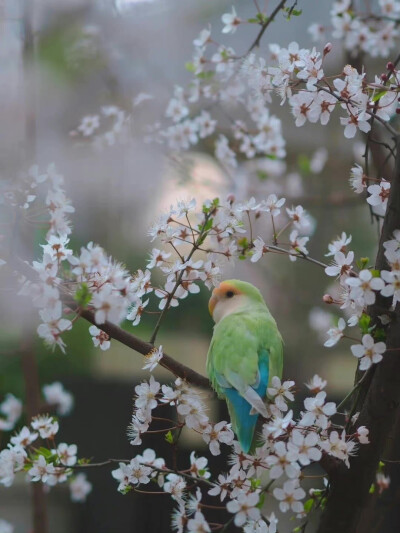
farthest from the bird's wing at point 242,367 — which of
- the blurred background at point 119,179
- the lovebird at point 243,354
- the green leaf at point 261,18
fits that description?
the blurred background at point 119,179

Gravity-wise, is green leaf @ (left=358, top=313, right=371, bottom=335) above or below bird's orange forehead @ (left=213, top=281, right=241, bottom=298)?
below

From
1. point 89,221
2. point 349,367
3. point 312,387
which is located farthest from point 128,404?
point 312,387

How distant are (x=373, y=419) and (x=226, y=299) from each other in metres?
0.20

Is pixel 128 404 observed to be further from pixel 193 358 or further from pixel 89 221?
pixel 89 221

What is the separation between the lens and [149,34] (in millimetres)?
1272

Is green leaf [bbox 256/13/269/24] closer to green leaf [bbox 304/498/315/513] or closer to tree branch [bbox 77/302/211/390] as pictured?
tree branch [bbox 77/302/211/390]

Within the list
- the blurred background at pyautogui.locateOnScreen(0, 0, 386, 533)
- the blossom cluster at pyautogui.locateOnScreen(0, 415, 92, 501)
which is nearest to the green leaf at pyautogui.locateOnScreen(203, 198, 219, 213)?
the blossom cluster at pyautogui.locateOnScreen(0, 415, 92, 501)

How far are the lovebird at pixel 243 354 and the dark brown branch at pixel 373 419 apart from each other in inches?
3.2

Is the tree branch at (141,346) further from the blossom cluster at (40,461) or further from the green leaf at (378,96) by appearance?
the green leaf at (378,96)

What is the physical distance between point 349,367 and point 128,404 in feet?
1.66

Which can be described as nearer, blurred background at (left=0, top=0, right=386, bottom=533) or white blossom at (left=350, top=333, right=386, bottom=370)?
white blossom at (left=350, top=333, right=386, bottom=370)

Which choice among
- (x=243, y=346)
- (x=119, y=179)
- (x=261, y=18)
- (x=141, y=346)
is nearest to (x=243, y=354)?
(x=243, y=346)

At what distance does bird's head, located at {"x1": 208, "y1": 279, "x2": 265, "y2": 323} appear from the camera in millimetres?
603

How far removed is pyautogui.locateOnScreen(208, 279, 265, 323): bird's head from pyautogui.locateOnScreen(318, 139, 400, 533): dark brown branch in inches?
6.4
